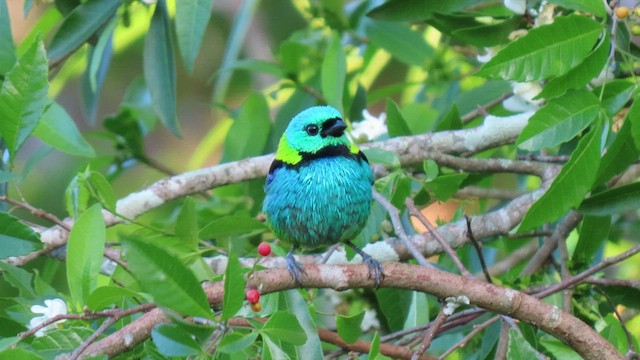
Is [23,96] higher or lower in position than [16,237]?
higher

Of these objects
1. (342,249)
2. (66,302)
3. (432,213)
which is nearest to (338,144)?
(342,249)

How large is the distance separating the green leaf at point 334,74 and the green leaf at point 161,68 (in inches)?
25.6

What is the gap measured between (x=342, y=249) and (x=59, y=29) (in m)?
1.27

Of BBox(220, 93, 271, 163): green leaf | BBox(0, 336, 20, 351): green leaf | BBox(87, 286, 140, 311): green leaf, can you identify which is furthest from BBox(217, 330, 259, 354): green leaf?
BBox(220, 93, 271, 163): green leaf

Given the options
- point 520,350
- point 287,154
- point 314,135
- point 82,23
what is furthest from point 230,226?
point 520,350

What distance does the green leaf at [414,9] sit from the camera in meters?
3.54

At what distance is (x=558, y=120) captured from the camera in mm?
2846

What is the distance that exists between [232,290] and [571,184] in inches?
45.4

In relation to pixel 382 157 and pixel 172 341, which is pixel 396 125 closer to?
pixel 382 157

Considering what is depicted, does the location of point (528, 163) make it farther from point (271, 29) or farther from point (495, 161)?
point (271, 29)

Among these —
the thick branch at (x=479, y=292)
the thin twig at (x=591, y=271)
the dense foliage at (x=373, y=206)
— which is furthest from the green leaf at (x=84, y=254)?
the thin twig at (x=591, y=271)

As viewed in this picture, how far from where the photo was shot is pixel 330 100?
A: 3.91 metres

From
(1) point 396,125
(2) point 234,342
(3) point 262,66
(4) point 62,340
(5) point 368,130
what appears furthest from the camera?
(3) point 262,66

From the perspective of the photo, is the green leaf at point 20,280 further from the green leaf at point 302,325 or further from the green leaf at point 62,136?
the green leaf at point 302,325
